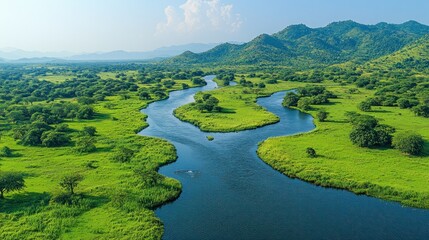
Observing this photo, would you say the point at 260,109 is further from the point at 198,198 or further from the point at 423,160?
the point at 198,198

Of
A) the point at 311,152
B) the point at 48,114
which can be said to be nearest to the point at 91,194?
the point at 311,152

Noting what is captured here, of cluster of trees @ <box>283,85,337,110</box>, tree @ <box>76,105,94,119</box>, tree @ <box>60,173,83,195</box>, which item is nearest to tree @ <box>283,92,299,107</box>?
cluster of trees @ <box>283,85,337,110</box>

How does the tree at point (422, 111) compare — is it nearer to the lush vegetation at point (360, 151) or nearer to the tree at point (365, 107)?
the lush vegetation at point (360, 151)

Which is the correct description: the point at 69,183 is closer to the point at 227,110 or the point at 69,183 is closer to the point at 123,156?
the point at 123,156

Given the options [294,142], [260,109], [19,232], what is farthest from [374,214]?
[260,109]

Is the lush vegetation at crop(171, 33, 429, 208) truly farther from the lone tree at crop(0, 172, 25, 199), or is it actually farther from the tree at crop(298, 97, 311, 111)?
the lone tree at crop(0, 172, 25, 199)

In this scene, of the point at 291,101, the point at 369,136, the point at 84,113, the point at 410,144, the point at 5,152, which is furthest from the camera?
the point at 291,101
